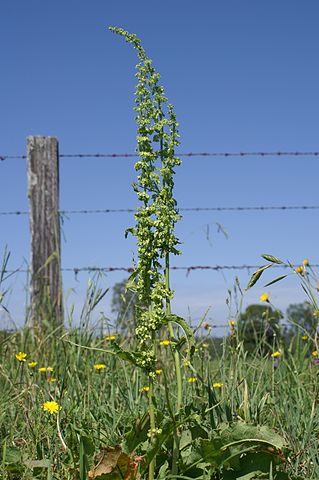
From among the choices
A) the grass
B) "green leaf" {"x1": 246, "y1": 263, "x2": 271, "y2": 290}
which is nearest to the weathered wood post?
the grass

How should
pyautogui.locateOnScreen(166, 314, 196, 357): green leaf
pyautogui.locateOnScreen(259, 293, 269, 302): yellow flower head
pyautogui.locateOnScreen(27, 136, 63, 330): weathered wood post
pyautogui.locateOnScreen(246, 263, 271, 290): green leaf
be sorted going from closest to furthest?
pyautogui.locateOnScreen(166, 314, 196, 357): green leaf, pyautogui.locateOnScreen(246, 263, 271, 290): green leaf, pyautogui.locateOnScreen(259, 293, 269, 302): yellow flower head, pyautogui.locateOnScreen(27, 136, 63, 330): weathered wood post

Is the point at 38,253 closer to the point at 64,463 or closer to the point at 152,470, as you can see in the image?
the point at 64,463

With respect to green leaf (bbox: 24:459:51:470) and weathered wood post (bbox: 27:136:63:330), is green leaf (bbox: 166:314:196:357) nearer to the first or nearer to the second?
green leaf (bbox: 24:459:51:470)

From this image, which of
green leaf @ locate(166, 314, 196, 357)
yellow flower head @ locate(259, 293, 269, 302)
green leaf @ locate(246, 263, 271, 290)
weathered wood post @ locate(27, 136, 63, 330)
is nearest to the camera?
green leaf @ locate(166, 314, 196, 357)

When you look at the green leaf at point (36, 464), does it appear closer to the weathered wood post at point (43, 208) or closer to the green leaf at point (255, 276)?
the green leaf at point (255, 276)

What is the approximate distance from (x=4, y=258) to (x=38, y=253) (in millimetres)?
2252

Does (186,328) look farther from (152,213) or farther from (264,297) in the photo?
(264,297)

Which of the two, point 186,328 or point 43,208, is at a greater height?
point 43,208

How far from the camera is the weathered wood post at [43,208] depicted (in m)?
5.45

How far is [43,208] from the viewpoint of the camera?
5.66 metres

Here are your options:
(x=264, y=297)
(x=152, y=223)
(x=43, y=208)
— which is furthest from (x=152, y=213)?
(x=43, y=208)

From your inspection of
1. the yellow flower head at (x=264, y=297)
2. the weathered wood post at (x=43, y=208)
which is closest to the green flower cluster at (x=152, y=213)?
the yellow flower head at (x=264, y=297)

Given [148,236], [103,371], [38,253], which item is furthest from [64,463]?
[38,253]

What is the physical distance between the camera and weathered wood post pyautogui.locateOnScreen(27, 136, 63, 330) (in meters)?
5.45
